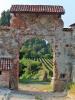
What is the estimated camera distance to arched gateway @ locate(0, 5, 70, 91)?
25.2 m

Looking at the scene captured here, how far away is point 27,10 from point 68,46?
3.42 meters

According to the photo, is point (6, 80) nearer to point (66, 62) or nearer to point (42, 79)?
point (66, 62)

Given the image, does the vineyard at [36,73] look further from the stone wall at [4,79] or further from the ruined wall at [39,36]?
the stone wall at [4,79]

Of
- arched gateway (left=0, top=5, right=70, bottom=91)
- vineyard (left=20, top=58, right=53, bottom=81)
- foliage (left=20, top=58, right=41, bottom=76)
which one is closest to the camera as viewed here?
arched gateway (left=0, top=5, right=70, bottom=91)

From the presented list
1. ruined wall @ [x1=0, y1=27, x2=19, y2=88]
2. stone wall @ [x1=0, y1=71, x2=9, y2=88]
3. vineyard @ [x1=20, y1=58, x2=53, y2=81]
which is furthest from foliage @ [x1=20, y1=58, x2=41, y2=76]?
stone wall @ [x1=0, y1=71, x2=9, y2=88]

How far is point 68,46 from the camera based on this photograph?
25359 mm

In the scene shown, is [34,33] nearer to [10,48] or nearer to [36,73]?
[10,48]

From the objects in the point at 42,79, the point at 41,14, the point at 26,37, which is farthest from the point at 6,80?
the point at 42,79

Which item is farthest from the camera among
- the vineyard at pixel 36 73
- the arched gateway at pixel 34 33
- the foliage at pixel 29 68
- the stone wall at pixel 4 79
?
the foliage at pixel 29 68

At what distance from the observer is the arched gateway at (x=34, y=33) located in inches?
991

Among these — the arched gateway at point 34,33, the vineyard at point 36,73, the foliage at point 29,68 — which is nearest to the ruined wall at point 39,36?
the arched gateway at point 34,33

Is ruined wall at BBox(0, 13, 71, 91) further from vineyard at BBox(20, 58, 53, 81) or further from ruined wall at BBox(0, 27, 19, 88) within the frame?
vineyard at BBox(20, 58, 53, 81)

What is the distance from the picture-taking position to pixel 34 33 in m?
25.2

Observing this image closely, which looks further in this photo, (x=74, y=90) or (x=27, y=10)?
(x=27, y=10)
